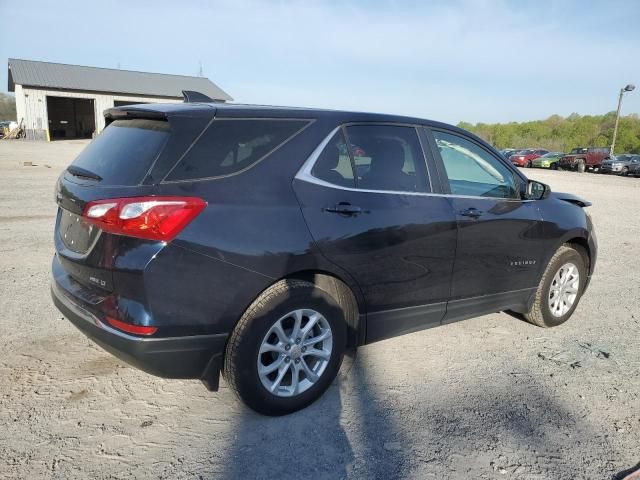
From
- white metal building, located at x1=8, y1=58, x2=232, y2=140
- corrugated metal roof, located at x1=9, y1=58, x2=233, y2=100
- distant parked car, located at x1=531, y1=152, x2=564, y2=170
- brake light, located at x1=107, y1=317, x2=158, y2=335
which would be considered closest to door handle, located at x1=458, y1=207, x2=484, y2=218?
brake light, located at x1=107, y1=317, x2=158, y2=335

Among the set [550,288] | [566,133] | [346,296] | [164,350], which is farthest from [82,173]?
[566,133]

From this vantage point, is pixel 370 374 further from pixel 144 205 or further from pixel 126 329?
pixel 144 205

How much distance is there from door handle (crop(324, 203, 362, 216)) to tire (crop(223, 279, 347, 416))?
450mm

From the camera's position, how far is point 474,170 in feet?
13.0

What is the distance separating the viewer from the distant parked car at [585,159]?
1329 inches

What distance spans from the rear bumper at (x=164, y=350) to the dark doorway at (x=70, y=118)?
51572mm

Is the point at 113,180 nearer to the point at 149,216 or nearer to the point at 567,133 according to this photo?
the point at 149,216

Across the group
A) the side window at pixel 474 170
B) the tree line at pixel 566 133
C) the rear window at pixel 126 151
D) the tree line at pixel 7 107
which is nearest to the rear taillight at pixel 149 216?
the rear window at pixel 126 151

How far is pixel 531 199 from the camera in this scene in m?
4.08

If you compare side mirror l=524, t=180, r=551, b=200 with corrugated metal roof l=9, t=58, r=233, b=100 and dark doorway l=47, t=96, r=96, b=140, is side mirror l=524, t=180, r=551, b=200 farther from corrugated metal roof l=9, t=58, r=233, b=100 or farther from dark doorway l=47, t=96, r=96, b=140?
dark doorway l=47, t=96, r=96, b=140

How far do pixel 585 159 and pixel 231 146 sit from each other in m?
36.6

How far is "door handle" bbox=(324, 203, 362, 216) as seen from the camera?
2.93 metres

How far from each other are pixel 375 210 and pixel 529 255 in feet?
5.58

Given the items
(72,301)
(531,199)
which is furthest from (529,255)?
(72,301)
